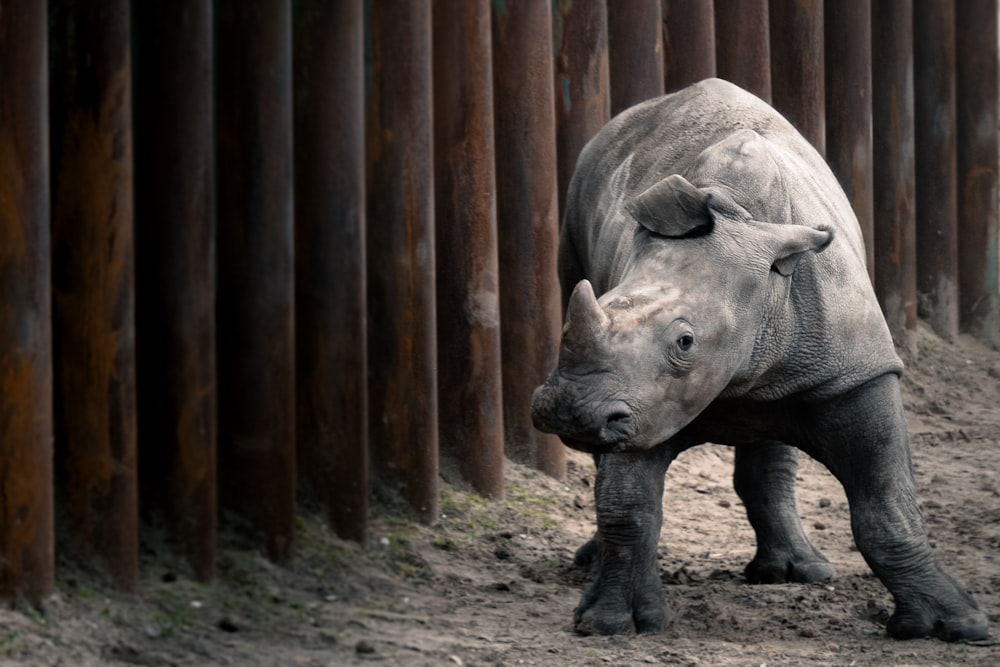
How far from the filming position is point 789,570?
671cm

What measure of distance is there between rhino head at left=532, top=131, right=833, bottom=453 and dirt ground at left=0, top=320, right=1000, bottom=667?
2.84 ft

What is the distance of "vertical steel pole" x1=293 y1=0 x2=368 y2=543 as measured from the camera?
21.8 ft

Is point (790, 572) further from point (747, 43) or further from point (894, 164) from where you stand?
point (894, 164)

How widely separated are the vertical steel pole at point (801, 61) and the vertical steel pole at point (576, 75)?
57.6 inches

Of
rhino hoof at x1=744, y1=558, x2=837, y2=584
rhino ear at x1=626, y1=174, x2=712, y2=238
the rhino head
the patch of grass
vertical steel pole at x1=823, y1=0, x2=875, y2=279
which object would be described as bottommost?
rhino hoof at x1=744, y1=558, x2=837, y2=584

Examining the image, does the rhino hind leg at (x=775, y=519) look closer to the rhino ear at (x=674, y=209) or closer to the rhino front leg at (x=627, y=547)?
the rhino front leg at (x=627, y=547)

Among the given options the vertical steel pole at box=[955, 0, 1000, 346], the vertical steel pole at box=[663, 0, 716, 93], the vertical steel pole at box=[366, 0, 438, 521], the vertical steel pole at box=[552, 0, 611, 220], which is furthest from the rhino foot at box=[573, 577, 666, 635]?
the vertical steel pole at box=[955, 0, 1000, 346]

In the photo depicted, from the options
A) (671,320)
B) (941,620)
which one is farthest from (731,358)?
(941,620)

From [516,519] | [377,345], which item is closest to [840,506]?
[516,519]

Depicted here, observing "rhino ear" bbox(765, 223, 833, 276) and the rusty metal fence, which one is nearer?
"rhino ear" bbox(765, 223, 833, 276)

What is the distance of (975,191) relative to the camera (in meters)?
10.6

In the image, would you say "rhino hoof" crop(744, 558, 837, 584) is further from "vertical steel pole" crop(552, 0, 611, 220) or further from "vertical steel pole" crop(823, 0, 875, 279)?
"vertical steel pole" crop(823, 0, 875, 279)

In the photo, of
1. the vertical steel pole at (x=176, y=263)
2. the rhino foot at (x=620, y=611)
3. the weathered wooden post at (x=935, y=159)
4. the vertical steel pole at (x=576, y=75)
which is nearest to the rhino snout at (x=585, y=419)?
the rhino foot at (x=620, y=611)

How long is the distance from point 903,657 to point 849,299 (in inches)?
46.1
